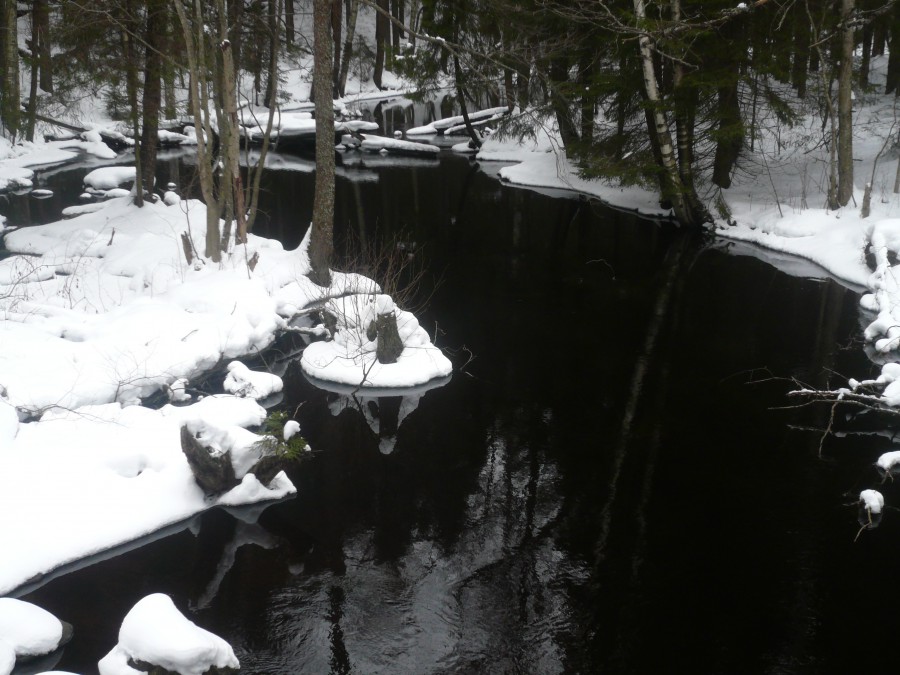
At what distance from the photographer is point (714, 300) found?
15648 millimetres

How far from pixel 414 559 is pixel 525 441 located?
277 centimetres

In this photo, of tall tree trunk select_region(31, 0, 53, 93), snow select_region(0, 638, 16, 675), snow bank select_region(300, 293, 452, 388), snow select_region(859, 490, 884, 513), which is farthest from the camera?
tall tree trunk select_region(31, 0, 53, 93)

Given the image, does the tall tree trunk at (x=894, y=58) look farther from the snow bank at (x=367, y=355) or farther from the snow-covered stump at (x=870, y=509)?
the snow-covered stump at (x=870, y=509)

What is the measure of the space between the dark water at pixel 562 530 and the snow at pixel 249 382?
0.44m

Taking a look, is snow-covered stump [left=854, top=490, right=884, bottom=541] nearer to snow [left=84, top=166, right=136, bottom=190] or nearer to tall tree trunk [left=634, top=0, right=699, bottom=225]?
tall tree trunk [left=634, top=0, right=699, bottom=225]

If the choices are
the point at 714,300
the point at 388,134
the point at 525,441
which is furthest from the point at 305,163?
the point at 525,441

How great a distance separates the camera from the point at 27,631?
6.12 m

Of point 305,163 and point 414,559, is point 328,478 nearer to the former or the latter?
point 414,559

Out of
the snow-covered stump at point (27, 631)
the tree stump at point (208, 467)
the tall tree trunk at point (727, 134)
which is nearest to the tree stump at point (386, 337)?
the tree stump at point (208, 467)

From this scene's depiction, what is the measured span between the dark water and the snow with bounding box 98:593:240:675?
596mm

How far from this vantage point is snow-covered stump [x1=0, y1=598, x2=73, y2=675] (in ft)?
19.9

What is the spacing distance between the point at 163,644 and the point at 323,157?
9808 millimetres

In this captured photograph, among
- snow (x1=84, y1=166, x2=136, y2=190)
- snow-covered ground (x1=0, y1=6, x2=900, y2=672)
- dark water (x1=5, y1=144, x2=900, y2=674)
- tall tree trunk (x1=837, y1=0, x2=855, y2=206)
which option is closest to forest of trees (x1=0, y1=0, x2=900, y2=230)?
tall tree trunk (x1=837, y1=0, x2=855, y2=206)

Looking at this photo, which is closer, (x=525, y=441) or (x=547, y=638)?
(x=547, y=638)
